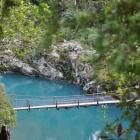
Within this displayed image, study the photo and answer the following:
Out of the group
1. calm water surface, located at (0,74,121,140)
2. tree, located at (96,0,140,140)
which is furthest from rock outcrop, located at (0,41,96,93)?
tree, located at (96,0,140,140)

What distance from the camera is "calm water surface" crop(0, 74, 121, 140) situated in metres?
23.9

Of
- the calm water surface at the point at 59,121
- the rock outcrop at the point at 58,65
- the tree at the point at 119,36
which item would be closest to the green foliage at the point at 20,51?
the tree at the point at 119,36

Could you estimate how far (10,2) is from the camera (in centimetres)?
456

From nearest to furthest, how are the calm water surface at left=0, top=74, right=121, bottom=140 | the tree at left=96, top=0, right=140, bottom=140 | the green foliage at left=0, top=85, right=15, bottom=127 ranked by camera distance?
the tree at left=96, top=0, right=140, bottom=140
the green foliage at left=0, top=85, right=15, bottom=127
the calm water surface at left=0, top=74, right=121, bottom=140

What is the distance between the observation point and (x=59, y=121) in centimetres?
2708

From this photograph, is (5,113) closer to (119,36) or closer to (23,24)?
(23,24)

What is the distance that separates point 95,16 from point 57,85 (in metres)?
32.3

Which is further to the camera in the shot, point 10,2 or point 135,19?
point 10,2

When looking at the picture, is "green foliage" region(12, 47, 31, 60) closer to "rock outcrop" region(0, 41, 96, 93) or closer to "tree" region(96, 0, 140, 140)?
"tree" region(96, 0, 140, 140)

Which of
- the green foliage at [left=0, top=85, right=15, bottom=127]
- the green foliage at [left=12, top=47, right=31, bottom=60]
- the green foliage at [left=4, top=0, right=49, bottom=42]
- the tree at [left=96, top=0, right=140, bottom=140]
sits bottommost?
the green foliage at [left=0, top=85, right=15, bottom=127]

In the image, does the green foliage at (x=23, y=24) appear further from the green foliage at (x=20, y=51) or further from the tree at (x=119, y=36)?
the tree at (x=119, y=36)

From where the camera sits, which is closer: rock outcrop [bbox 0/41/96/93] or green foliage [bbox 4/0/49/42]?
green foliage [bbox 4/0/49/42]

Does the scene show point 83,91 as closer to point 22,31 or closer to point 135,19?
point 22,31

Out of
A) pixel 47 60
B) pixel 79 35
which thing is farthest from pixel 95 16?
pixel 47 60
